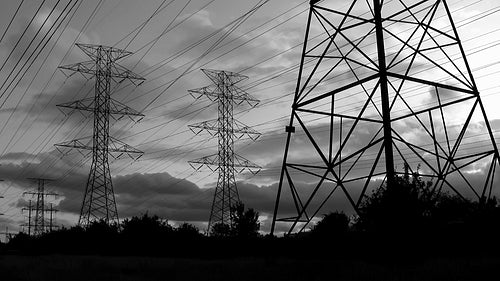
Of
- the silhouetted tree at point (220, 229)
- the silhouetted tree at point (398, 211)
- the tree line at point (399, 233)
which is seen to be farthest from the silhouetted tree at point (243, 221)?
the silhouetted tree at point (398, 211)

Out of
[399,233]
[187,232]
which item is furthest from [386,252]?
[187,232]

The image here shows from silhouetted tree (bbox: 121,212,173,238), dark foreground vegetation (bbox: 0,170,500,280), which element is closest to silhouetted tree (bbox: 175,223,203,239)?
silhouetted tree (bbox: 121,212,173,238)

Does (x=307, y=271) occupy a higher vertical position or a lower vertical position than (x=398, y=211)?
lower

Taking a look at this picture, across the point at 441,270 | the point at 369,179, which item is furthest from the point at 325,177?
the point at 441,270

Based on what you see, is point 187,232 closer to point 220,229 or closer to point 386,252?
point 220,229

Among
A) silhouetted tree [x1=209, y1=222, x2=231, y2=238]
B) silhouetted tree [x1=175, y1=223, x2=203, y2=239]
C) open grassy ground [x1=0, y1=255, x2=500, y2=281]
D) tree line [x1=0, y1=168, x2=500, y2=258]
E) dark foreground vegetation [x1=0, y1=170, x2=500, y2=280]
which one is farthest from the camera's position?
silhouetted tree [x1=209, y1=222, x2=231, y2=238]

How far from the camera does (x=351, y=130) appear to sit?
22.4m

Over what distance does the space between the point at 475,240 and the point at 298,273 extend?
762 cm

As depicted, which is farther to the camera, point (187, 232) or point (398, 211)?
point (187, 232)

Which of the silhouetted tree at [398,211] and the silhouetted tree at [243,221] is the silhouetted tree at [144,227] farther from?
the silhouetted tree at [398,211]

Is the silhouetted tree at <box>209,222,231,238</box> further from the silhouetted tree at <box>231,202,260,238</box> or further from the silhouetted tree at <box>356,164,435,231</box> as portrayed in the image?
the silhouetted tree at <box>356,164,435,231</box>

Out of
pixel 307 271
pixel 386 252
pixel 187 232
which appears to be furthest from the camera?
pixel 187 232

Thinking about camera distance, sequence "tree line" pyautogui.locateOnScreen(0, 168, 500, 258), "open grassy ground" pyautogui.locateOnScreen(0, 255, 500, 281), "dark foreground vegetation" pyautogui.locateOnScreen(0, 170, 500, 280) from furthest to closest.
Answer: "tree line" pyautogui.locateOnScreen(0, 168, 500, 258)
"dark foreground vegetation" pyautogui.locateOnScreen(0, 170, 500, 280)
"open grassy ground" pyautogui.locateOnScreen(0, 255, 500, 281)

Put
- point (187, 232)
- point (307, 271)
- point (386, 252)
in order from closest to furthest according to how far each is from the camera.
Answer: point (307, 271) < point (386, 252) < point (187, 232)
